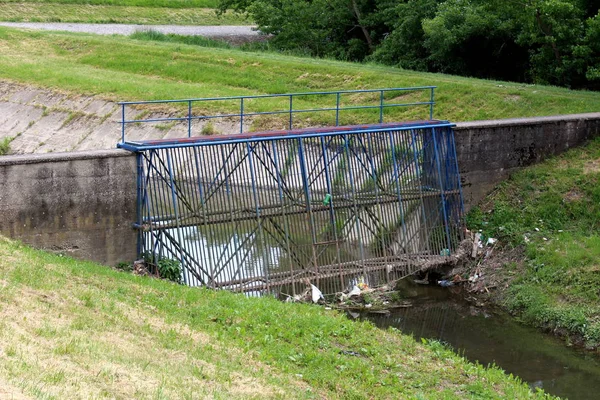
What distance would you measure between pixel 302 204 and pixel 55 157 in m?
5.68

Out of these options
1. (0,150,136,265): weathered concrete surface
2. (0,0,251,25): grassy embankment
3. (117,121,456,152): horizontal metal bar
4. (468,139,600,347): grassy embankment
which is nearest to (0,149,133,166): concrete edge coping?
(0,150,136,265): weathered concrete surface

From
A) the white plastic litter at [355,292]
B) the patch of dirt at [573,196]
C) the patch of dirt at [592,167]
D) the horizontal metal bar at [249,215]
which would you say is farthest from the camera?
the patch of dirt at [592,167]

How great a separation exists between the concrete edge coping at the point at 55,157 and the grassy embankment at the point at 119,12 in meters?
39.9

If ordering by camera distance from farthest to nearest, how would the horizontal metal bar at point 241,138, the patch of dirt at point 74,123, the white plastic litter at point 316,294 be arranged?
the patch of dirt at point 74,123 → the white plastic litter at point 316,294 → the horizontal metal bar at point 241,138

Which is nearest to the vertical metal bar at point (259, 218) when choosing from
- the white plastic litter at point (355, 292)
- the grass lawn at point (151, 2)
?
the white plastic litter at point (355, 292)

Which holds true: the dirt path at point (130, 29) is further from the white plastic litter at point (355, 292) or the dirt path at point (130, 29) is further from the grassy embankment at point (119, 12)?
the white plastic litter at point (355, 292)

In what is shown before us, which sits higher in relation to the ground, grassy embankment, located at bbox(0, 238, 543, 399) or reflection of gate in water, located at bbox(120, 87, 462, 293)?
reflection of gate in water, located at bbox(120, 87, 462, 293)

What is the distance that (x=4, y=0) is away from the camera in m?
59.4

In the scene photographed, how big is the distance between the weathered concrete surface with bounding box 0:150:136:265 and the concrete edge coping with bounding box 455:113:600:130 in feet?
30.4

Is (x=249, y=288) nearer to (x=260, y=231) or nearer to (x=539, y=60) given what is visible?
(x=260, y=231)

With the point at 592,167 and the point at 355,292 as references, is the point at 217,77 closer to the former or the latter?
the point at 592,167

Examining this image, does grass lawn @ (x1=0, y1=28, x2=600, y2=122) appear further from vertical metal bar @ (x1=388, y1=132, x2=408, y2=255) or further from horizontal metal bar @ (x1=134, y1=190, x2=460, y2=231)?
horizontal metal bar @ (x1=134, y1=190, x2=460, y2=231)

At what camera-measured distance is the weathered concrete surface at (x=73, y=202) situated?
18500 millimetres

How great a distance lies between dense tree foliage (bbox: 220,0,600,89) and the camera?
3161cm
